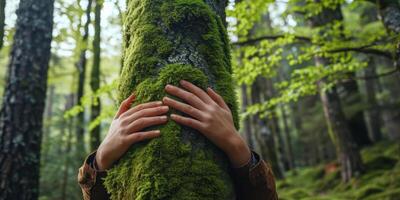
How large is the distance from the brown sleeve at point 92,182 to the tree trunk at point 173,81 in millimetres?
110

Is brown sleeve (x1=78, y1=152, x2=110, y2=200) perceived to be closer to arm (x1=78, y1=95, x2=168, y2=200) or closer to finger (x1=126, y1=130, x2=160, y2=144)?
arm (x1=78, y1=95, x2=168, y2=200)

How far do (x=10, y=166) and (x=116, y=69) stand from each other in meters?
12.0

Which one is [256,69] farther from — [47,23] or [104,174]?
[104,174]

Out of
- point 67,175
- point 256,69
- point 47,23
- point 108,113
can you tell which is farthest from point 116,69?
point 47,23

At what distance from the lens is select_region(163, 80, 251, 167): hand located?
5.07 ft

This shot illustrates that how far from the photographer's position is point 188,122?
152cm

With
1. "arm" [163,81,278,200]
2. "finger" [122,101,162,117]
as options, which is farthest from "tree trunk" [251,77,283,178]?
"finger" [122,101,162,117]

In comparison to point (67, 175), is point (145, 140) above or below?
above

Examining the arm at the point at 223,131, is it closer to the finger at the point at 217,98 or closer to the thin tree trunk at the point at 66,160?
the finger at the point at 217,98

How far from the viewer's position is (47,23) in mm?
4367

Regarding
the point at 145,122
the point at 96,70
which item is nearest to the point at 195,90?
the point at 145,122

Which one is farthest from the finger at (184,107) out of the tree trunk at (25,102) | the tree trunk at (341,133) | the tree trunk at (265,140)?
the tree trunk at (265,140)

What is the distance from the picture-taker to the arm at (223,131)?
1.55 metres

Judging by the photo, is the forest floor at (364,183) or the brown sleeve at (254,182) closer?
the brown sleeve at (254,182)
